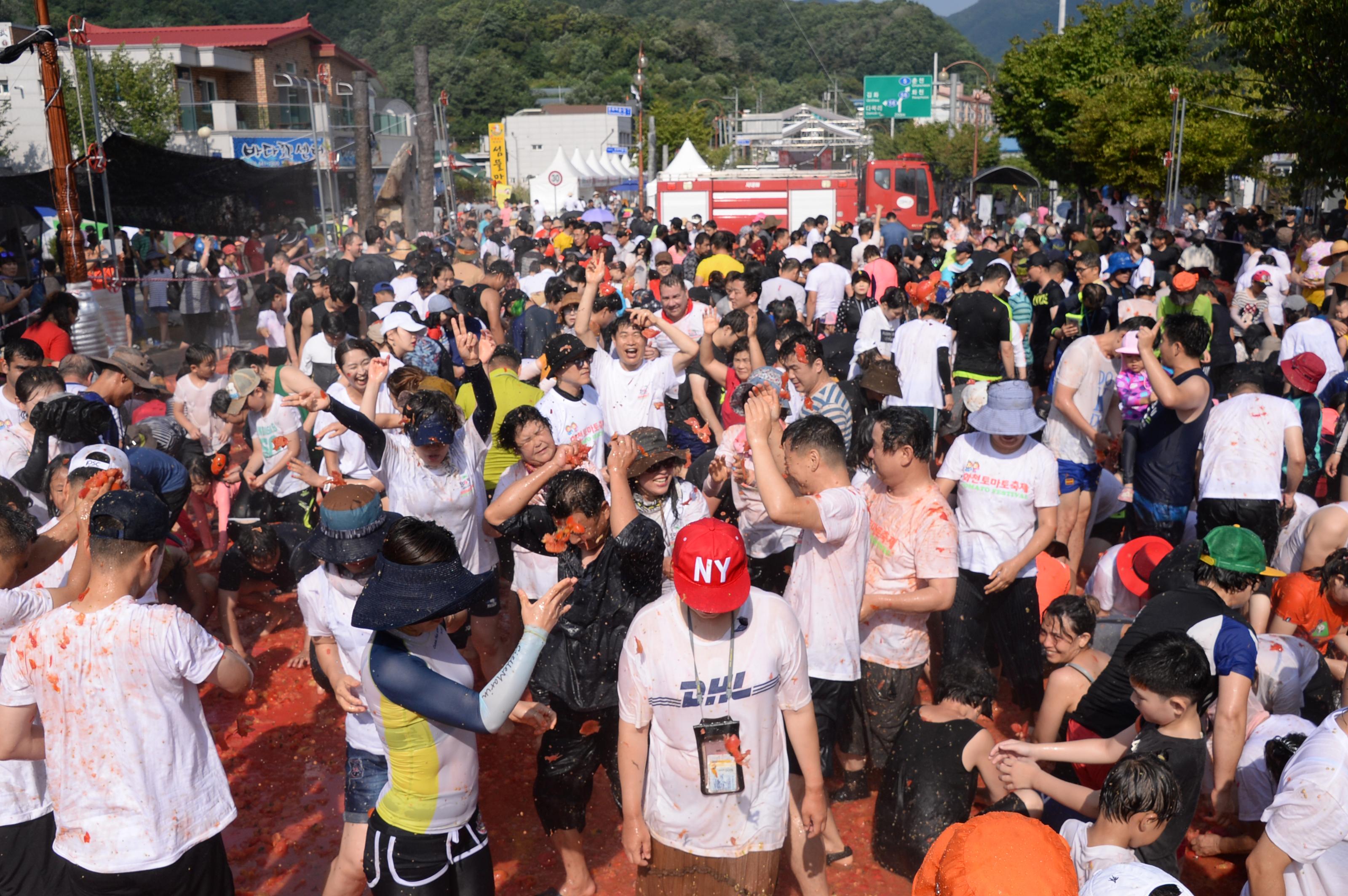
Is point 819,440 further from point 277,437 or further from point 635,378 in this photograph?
point 277,437

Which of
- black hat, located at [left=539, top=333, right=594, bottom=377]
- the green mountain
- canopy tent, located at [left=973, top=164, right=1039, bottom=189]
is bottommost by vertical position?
black hat, located at [left=539, top=333, right=594, bottom=377]

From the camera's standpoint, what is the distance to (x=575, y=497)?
3.86m

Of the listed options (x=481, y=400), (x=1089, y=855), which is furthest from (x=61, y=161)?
(x=1089, y=855)

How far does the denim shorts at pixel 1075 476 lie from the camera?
616cm

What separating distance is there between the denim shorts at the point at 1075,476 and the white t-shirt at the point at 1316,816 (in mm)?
3407

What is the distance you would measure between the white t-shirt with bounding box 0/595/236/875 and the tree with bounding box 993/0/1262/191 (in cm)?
1567

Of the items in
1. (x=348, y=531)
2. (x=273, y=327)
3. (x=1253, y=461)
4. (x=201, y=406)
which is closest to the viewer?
(x=348, y=531)

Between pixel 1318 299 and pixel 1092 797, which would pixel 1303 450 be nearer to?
pixel 1092 797

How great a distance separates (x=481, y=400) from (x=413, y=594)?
2890 millimetres

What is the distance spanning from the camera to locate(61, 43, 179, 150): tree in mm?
33656

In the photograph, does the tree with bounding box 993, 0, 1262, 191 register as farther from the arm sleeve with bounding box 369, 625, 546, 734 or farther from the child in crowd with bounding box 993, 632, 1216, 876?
the arm sleeve with bounding box 369, 625, 546, 734

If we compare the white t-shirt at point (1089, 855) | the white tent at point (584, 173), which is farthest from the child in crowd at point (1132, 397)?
the white tent at point (584, 173)

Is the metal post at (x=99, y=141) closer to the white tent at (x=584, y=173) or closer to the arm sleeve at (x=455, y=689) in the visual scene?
the arm sleeve at (x=455, y=689)

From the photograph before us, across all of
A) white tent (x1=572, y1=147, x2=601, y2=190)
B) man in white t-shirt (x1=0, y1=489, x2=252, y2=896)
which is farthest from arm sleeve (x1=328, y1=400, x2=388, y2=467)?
A: white tent (x1=572, y1=147, x2=601, y2=190)
